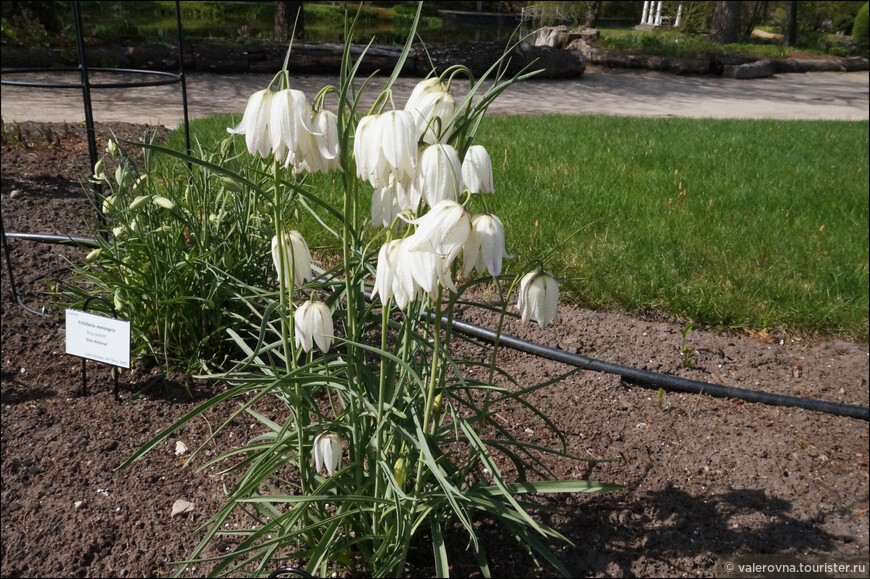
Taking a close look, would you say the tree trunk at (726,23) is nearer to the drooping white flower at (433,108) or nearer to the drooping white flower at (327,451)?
the drooping white flower at (433,108)

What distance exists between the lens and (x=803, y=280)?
2.62 m

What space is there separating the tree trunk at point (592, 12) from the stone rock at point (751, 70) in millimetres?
7682

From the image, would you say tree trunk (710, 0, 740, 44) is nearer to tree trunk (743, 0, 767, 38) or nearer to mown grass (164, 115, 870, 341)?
tree trunk (743, 0, 767, 38)

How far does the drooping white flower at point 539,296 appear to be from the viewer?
110cm

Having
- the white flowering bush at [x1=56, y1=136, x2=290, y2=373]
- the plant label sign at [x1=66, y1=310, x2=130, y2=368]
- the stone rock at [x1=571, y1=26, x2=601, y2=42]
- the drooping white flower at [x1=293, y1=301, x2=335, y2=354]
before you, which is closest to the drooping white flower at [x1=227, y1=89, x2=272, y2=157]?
the drooping white flower at [x1=293, y1=301, x2=335, y2=354]

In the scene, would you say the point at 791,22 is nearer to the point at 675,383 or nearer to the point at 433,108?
the point at 675,383

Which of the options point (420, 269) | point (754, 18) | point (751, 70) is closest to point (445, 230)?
point (420, 269)

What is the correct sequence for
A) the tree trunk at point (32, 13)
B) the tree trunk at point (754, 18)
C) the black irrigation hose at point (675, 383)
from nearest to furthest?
the black irrigation hose at point (675, 383) → the tree trunk at point (754, 18) → the tree trunk at point (32, 13)

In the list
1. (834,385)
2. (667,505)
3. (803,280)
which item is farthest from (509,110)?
(667,505)

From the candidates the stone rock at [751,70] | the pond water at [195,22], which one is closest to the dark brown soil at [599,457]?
the pond water at [195,22]

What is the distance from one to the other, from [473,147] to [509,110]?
18.1 ft

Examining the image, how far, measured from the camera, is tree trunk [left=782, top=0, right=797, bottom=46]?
3219 millimetres

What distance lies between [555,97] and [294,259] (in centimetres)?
637

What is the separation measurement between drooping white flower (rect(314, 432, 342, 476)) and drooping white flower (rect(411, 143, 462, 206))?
489 mm
